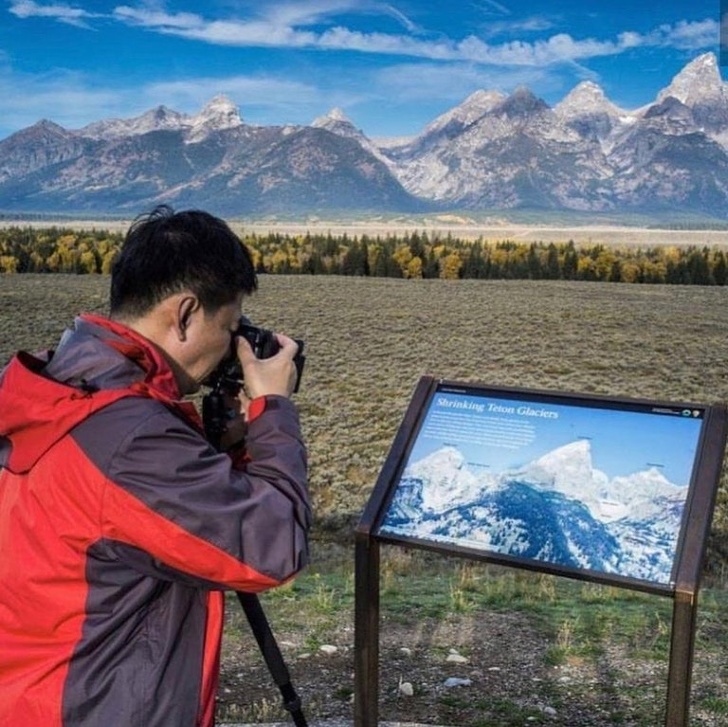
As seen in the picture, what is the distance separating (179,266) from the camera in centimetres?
208

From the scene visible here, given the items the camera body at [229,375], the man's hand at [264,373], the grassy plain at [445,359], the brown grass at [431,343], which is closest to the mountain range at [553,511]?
the camera body at [229,375]

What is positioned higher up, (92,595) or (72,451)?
(72,451)

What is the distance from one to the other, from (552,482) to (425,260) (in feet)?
223

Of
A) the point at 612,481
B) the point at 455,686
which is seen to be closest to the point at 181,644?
the point at 612,481

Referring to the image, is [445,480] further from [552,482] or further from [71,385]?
[71,385]

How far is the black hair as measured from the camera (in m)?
2.08

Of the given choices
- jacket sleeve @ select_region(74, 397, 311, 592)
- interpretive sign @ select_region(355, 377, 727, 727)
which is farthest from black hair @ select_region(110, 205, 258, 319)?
interpretive sign @ select_region(355, 377, 727, 727)

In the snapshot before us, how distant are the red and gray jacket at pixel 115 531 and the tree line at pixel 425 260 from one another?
63.1 meters

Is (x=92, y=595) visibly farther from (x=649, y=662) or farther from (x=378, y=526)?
(x=649, y=662)

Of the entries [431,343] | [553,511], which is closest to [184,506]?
[553,511]

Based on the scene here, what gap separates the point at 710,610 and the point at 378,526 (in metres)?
4.31

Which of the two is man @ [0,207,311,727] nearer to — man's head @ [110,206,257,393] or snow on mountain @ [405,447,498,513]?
man's head @ [110,206,257,393]

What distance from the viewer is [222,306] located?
2.14m

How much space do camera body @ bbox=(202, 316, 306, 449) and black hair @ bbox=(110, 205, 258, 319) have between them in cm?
17
